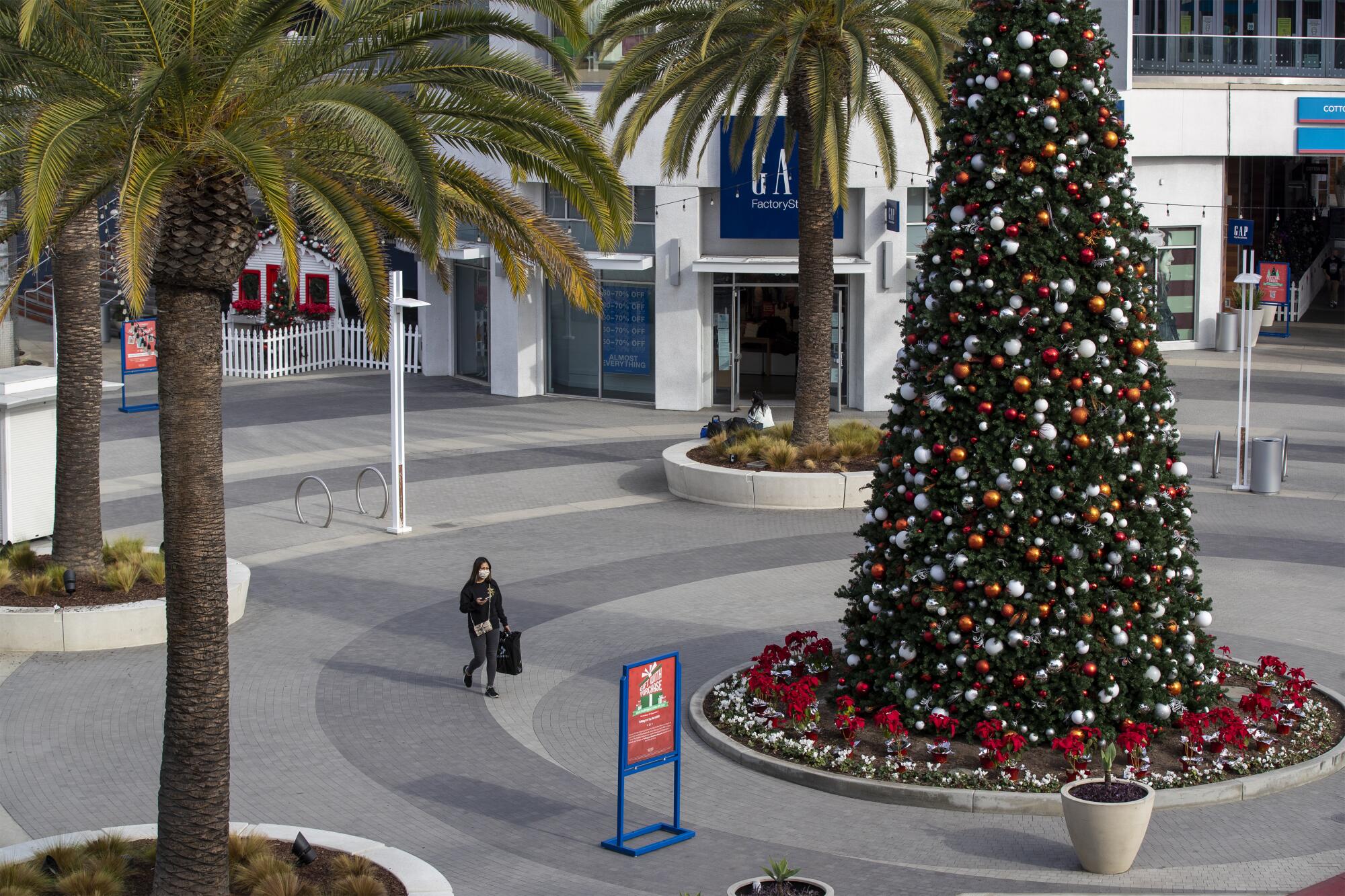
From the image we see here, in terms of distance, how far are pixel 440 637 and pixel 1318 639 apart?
28.7 ft

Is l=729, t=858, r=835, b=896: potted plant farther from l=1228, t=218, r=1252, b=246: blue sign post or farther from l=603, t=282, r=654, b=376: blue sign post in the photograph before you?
l=1228, t=218, r=1252, b=246: blue sign post

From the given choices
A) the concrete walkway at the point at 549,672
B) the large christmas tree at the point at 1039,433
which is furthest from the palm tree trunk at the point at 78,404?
the large christmas tree at the point at 1039,433

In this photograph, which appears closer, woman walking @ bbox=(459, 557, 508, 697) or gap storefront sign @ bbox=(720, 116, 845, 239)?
woman walking @ bbox=(459, 557, 508, 697)

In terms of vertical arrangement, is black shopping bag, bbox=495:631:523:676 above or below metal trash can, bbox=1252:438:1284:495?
below

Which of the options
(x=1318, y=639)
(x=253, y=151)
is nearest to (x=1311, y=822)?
(x=1318, y=639)

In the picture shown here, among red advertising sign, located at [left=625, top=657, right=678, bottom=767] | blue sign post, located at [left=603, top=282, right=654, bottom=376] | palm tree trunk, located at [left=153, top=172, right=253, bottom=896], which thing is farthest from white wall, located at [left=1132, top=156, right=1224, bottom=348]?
palm tree trunk, located at [left=153, top=172, right=253, bottom=896]

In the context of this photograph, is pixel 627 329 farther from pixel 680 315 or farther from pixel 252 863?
pixel 252 863

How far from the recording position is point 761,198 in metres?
30.8

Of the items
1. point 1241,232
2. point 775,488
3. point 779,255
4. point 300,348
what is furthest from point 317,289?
point 1241,232

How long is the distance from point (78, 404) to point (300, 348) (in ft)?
64.6

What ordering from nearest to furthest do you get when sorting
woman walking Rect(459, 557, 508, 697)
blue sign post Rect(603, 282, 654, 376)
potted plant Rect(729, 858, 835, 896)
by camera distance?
potted plant Rect(729, 858, 835, 896) → woman walking Rect(459, 557, 508, 697) → blue sign post Rect(603, 282, 654, 376)

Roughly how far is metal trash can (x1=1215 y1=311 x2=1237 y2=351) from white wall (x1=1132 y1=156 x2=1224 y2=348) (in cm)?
59

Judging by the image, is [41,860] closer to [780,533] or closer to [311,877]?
[311,877]

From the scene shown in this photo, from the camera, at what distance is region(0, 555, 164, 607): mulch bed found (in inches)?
648
